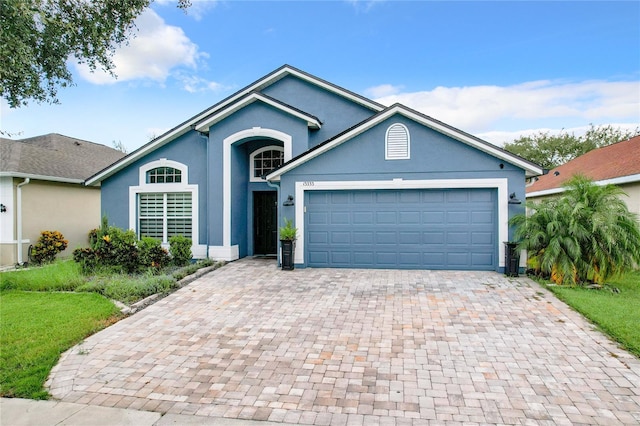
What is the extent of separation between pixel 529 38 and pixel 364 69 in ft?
23.7

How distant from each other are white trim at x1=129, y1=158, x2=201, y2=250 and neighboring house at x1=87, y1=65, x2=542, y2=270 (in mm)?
36

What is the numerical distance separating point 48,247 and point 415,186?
13.3 meters

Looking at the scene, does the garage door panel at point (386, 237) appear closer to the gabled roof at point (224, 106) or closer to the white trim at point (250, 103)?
the white trim at point (250, 103)

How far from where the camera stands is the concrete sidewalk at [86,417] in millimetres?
3242

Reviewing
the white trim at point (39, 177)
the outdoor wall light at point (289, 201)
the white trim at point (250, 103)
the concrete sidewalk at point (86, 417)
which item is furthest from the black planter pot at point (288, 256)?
the white trim at point (39, 177)

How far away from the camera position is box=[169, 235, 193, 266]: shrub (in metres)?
11.0

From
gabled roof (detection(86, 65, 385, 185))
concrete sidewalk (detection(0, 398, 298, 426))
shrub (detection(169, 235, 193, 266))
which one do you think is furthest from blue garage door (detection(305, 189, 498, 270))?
concrete sidewalk (detection(0, 398, 298, 426))

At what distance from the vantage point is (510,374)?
409 cm

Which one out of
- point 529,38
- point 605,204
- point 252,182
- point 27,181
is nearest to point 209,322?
point 252,182

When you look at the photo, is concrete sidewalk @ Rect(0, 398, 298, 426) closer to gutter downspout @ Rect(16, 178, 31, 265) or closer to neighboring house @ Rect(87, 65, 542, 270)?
neighboring house @ Rect(87, 65, 542, 270)

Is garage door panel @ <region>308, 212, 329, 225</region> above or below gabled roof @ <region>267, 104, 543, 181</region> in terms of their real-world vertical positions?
below

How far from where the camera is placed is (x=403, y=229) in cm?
1024

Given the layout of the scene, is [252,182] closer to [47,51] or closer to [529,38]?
[47,51]

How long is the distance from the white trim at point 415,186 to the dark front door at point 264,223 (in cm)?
275
